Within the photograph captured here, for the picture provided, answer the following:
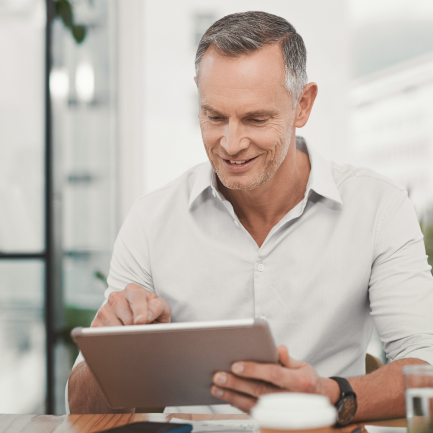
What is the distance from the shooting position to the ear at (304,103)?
1510mm

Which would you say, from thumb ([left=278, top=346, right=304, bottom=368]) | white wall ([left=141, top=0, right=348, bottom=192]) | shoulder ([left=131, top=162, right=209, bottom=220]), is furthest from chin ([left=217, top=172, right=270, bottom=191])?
white wall ([left=141, top=0, right=348, bottom=192])

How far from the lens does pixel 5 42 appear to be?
9.33 ft

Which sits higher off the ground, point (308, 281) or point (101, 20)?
point (101, 20)

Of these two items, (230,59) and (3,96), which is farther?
(3,96)

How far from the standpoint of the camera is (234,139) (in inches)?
51.1

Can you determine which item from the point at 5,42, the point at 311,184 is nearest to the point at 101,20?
the point at 5,42

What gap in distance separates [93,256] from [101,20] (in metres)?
1.49

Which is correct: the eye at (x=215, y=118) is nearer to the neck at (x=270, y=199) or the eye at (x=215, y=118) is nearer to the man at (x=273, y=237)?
the man at (x=273, y=237)

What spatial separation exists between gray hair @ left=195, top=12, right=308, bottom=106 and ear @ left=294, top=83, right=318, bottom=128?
34 mm

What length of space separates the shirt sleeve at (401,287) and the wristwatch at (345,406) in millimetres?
294

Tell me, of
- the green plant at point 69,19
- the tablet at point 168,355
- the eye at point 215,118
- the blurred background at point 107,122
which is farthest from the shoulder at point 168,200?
the green plant at point 69,19

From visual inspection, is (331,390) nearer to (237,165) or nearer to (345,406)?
(345,406)

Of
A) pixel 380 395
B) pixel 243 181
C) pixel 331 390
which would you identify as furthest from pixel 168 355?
pixel 243 181

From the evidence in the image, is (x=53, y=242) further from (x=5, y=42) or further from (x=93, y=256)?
(x=5, y=42)
